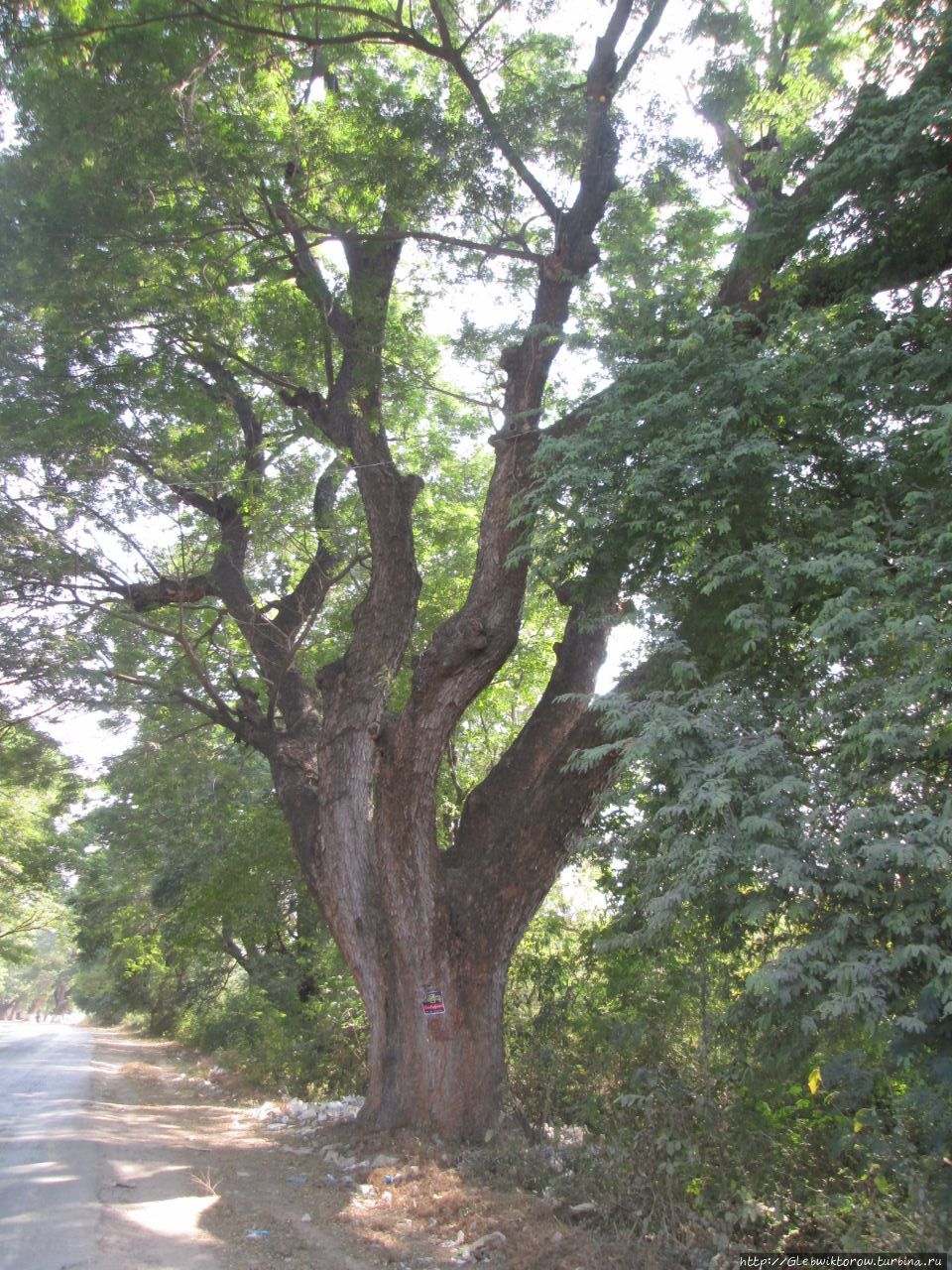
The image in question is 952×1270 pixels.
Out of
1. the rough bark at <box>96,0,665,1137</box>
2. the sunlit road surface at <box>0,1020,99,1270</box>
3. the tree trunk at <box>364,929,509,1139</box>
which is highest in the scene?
the rough bark at <box>96,0,665,1137</box>

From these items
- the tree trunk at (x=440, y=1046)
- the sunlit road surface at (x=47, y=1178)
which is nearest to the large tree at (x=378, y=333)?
the tree trunk at (x=440, y=1046)

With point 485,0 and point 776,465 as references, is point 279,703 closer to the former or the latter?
point 776,465

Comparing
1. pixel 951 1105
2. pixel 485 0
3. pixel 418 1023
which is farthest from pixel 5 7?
pixel 951 1105

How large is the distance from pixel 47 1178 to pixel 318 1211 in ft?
7.94

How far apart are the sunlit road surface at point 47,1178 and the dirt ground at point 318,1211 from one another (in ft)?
0.54

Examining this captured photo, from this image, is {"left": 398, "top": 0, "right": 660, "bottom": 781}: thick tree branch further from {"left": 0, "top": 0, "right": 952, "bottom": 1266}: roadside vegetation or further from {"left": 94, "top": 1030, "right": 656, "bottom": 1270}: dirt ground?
{"left": 94, "top": 1030, "right": 656, "bottom": 1270}: dirt ground

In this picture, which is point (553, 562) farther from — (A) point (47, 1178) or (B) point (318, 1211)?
(A) point (47, 1178)

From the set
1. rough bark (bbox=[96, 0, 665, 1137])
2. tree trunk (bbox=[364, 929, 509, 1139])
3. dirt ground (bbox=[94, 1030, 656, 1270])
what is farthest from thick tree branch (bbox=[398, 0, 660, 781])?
dirt ground (bbox=[94, 1030, 656, 1270])

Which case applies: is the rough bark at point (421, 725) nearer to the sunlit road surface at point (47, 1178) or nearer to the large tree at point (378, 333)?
the large tree at point (378, 333)

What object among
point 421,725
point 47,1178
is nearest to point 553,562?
point 421,725

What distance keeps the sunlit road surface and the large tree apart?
94.7 inches

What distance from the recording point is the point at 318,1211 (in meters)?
5.66

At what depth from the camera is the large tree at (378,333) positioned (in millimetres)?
6613

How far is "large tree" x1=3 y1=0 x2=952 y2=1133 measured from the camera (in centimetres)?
661
